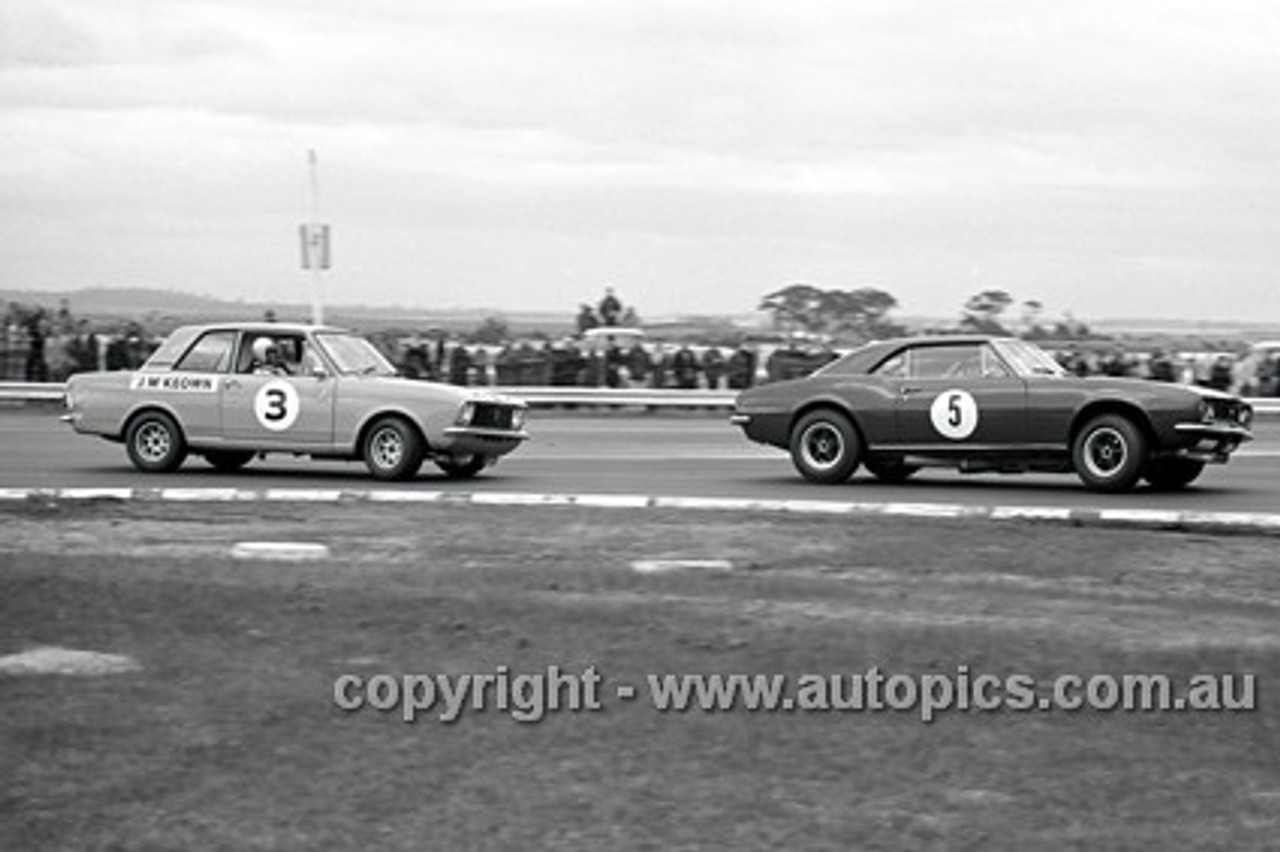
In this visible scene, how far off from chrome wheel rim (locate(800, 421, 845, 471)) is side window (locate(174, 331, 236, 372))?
5002mm

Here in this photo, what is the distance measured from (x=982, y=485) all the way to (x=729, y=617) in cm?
931

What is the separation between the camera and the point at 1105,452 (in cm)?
1695

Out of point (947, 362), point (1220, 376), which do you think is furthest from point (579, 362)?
point (947, 362)

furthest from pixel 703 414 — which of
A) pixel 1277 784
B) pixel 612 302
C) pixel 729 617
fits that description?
pixel 1277 784

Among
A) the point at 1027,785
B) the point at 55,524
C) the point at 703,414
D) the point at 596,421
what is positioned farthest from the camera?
the point at 703,414

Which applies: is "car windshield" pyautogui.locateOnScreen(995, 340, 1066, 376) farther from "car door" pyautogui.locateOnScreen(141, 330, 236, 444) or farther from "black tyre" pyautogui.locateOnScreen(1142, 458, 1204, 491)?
"car door" pyautogui.locateOnScreen(141, 330, 236, 444)

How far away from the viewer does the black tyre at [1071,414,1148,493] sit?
16.7 meters

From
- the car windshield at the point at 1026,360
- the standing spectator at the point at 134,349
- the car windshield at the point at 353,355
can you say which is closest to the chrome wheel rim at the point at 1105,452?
the car windshield at the point at 1026,360

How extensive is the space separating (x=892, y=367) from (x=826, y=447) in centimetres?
85

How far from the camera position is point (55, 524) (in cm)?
1284

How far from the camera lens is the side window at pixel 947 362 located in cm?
1777

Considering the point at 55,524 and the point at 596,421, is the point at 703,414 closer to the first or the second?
the point at 596,421

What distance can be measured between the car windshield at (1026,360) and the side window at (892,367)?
785 millimetres

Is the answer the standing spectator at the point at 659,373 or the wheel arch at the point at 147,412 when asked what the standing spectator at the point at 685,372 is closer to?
the standing spectator at the point at 659,373
